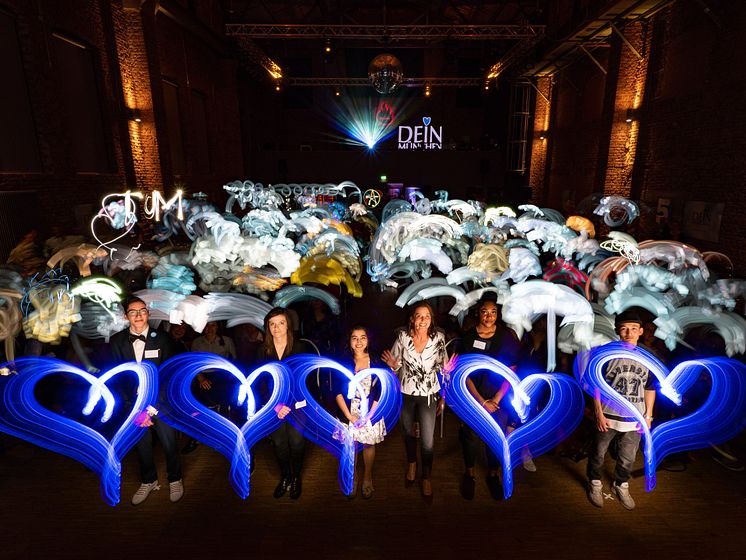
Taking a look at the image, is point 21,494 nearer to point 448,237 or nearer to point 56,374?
point 56,374

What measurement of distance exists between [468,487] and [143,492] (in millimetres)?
2684

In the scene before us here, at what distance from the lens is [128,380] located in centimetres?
334

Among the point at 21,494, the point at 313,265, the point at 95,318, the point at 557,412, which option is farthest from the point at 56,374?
the point at 557,412

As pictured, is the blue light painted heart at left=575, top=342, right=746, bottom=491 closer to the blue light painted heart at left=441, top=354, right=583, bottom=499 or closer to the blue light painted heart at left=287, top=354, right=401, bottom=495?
the blue light painted heart at left=441, top=354, right=583, bottom=499

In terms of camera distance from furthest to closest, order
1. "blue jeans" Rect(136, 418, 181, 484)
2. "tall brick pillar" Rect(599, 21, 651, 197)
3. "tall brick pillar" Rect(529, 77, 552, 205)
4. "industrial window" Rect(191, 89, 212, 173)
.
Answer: "tall brick pillar" Rect(529, 77, 552, 205) → "industrial window" Rect(191, 89, 212, 173) → "tall brick pillar" Rect(599, 21, 651, 197) → "blue jeans" Rect(136, 418, 181, 484)

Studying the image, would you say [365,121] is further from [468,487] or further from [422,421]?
[468,487]

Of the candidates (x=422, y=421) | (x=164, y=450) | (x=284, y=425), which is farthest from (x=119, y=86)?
(x=422, y=421)

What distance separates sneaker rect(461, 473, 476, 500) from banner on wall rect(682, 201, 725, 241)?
25.1ft

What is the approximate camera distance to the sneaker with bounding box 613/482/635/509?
3398mm

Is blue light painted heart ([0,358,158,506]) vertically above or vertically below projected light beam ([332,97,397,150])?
below

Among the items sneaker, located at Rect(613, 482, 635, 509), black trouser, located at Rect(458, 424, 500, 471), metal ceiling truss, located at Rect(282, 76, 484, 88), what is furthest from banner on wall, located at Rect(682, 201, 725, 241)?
metal ceiling truss, located at Rect(282, 76, 484, 88)

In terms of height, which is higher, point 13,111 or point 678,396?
point 13,111

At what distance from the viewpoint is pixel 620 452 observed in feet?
11.0

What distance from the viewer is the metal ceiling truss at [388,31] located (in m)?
12.2
